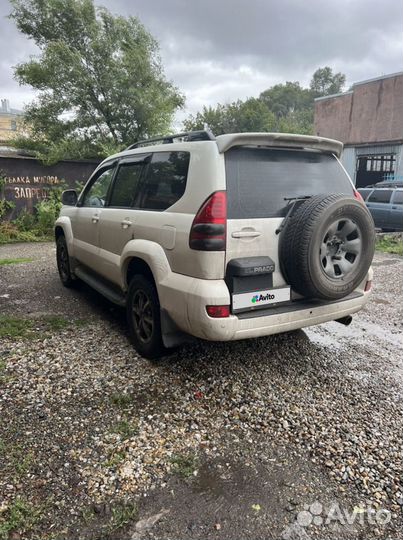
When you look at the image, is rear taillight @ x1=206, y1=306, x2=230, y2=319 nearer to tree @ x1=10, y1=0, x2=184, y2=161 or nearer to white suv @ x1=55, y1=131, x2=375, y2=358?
white suv @ x1=55, y1=131, x2=375, y2=358

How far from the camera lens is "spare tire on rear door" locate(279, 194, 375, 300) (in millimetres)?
2578

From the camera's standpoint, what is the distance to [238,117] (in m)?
36.4

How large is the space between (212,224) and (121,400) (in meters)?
1.41

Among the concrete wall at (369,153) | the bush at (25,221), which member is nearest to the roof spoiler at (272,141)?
the bush at (25,221)

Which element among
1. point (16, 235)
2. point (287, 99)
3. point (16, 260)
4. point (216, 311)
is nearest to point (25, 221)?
point (16, 235)

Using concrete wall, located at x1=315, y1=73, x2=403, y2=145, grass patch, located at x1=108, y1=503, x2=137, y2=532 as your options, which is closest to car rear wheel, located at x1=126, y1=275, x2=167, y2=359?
grass patch, located at x1=108, y1=503, x2=137, y2=532

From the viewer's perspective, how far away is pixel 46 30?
12.5 meters

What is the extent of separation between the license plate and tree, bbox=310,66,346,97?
218 ft

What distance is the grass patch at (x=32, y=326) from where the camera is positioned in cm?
382

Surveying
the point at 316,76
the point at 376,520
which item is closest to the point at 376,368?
the point at 376,520

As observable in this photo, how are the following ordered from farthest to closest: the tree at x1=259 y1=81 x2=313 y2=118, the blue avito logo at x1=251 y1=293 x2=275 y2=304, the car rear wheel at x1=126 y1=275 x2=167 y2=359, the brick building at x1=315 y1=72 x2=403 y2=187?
the tree at x1=259 y1=81 x2=313 y2=118, the brick building at x1=315 y1=72 x2=403 y2=187, the car rear wheel at x1=126 y1=275 x2=167 y2=359, the blue avito logo at x1=251 y1=293 x2=275 y2=304

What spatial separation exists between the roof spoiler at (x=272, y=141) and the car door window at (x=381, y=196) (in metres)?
9.81

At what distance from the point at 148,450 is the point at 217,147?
200 cm

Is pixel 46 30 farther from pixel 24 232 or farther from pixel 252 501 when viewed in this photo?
pixel 252 501
